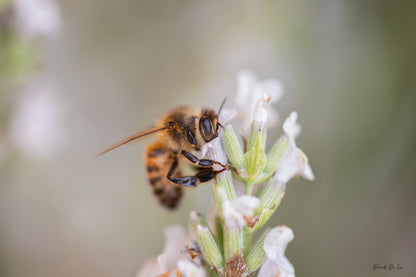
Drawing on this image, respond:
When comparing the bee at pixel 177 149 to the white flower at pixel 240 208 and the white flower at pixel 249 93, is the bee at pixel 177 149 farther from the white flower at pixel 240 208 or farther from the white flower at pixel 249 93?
the white flower at pixel 240 208

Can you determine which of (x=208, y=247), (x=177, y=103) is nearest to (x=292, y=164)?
(x=208, y=247)

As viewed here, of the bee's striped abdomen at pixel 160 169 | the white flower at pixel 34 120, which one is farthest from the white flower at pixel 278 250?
the white flower at pixel 34 120

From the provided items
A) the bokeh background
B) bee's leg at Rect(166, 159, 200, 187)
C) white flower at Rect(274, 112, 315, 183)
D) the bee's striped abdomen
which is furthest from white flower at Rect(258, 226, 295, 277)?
the bokeh background

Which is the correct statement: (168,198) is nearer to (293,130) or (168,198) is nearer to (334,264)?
(293,130)

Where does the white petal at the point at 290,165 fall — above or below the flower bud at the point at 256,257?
above

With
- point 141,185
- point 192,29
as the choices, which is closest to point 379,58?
point 192,29

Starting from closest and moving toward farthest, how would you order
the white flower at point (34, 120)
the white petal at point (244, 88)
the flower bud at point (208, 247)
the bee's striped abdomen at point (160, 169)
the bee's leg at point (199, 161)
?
1. the flower bud at point (208, 247)
2. the bee's leg at point (199, 161)
3. the white petal at point (244, 88)
4. the bee's striped abdomen at point (160, 169)
5. the white flower at point (34, 120)
